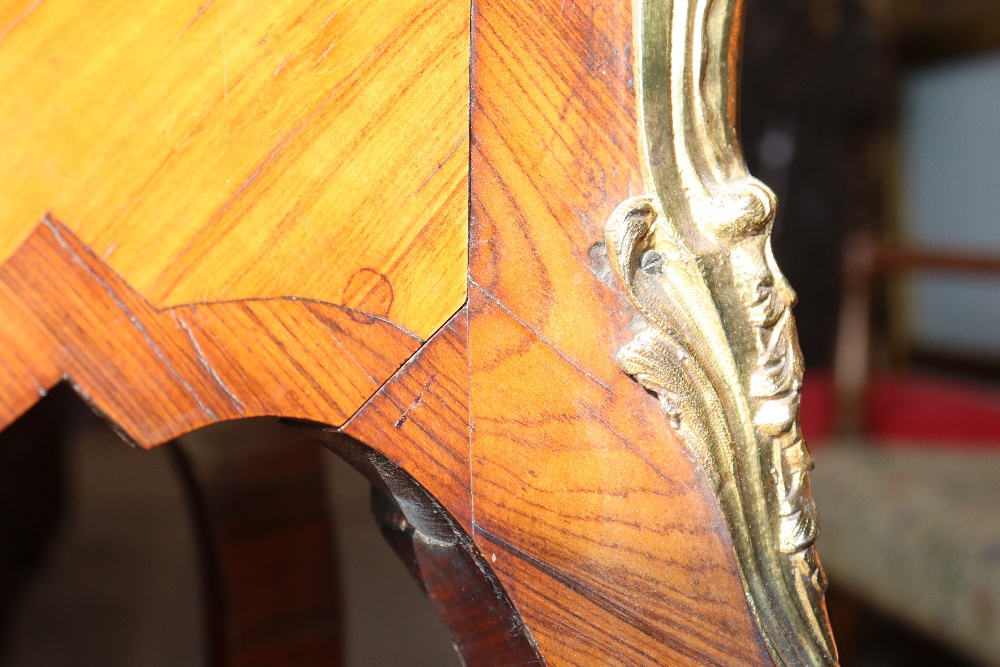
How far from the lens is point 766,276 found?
0.30 meters

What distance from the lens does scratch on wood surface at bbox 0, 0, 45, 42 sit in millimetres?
230

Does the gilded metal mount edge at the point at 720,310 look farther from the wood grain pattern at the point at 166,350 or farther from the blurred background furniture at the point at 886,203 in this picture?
the blurred background furniture at the point at 886,203

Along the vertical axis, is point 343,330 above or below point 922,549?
above

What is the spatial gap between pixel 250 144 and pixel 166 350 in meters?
0.06

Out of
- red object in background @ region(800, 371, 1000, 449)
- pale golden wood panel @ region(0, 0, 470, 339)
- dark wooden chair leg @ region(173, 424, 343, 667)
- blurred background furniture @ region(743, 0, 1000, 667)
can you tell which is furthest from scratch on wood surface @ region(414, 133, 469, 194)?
red object in background @ region(800, 371, 1000, 449)

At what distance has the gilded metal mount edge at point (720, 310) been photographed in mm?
285

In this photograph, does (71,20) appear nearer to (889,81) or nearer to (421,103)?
(421,103)

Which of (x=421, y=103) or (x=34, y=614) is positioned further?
(x=34, y=614)

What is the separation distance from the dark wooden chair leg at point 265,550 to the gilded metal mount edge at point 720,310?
0.53 meters

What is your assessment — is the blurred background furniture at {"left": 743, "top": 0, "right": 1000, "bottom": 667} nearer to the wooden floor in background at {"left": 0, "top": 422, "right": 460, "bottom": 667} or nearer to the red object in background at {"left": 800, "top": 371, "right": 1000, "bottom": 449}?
the red object in background at {"left": 800, "top": 371, "right": 1000, "bottom": 449}

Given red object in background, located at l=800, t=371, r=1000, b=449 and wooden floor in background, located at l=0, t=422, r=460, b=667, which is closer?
wooden floor in background, located at l=0, t=422, r=460, b=667

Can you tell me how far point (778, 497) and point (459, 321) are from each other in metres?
0.11

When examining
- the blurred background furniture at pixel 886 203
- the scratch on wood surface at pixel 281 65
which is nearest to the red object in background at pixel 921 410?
the blurred background furniture at pixel 886 203

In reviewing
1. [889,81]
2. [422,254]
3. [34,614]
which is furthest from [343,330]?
[889,81]
